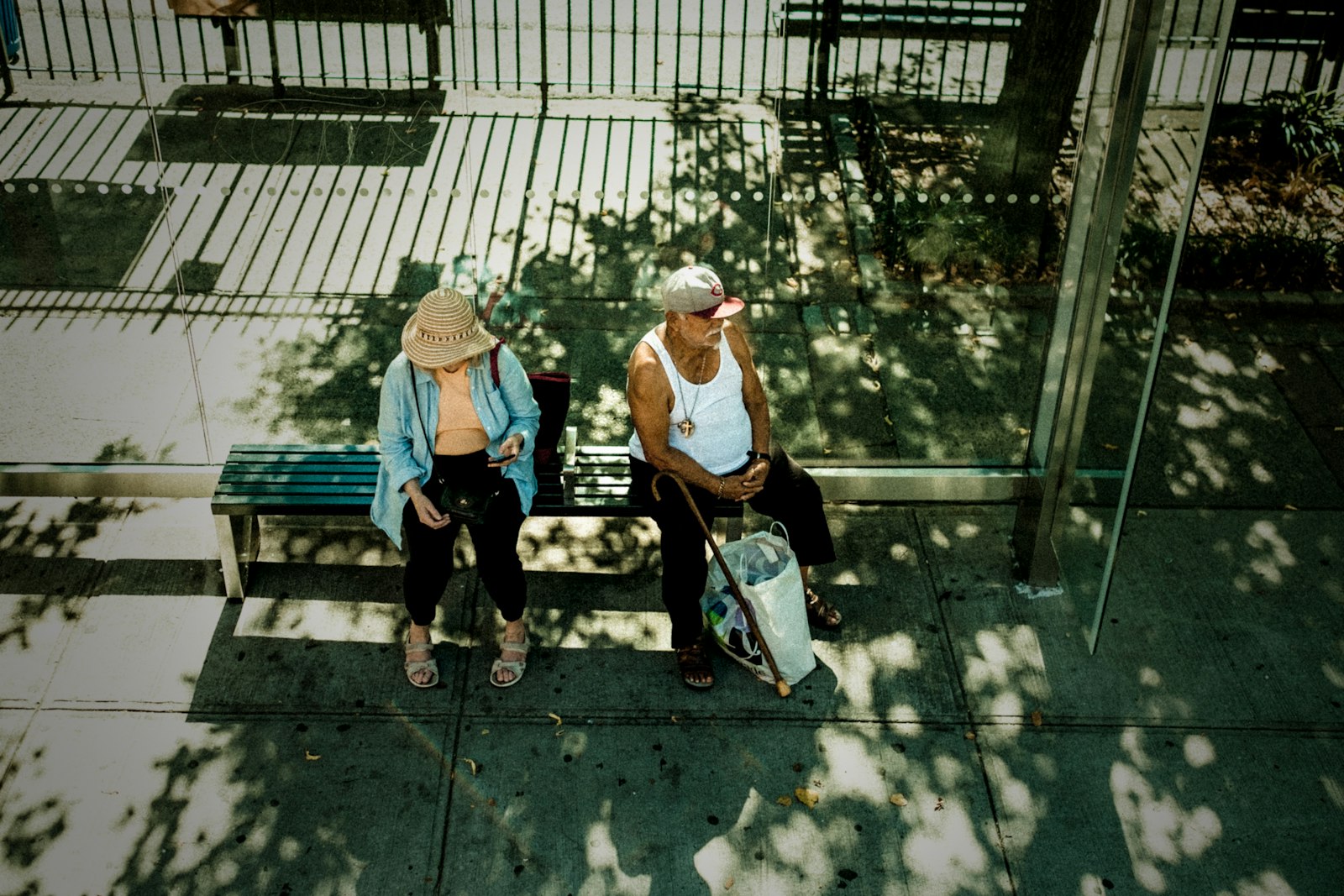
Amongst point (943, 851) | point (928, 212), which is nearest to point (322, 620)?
point (943, 851)

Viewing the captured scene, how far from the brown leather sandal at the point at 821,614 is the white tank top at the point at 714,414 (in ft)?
2.37

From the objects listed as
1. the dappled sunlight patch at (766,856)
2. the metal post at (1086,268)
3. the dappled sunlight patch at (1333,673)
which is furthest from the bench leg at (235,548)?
the dappled sunlight patch at (1333,673)

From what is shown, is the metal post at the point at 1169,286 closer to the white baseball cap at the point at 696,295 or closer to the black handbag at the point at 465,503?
the white baseball cap at the point at 696,295

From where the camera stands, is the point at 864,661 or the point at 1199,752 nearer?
the point at 1199,752

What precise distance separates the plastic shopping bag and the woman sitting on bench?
0.76m

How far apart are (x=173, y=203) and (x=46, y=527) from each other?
1.55 m

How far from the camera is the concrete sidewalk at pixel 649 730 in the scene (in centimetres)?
431

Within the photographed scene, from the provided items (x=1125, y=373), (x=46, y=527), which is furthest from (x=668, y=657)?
(x=46, y=527)

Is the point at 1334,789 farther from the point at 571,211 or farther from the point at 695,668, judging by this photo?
the point at 571,211

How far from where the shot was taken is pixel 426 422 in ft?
15.2

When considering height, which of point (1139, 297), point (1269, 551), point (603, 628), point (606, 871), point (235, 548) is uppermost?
point (1139, 297)

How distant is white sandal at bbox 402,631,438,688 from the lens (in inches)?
194

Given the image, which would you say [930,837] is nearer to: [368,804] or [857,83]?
[368,804]

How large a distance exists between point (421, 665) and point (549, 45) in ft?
7.99
